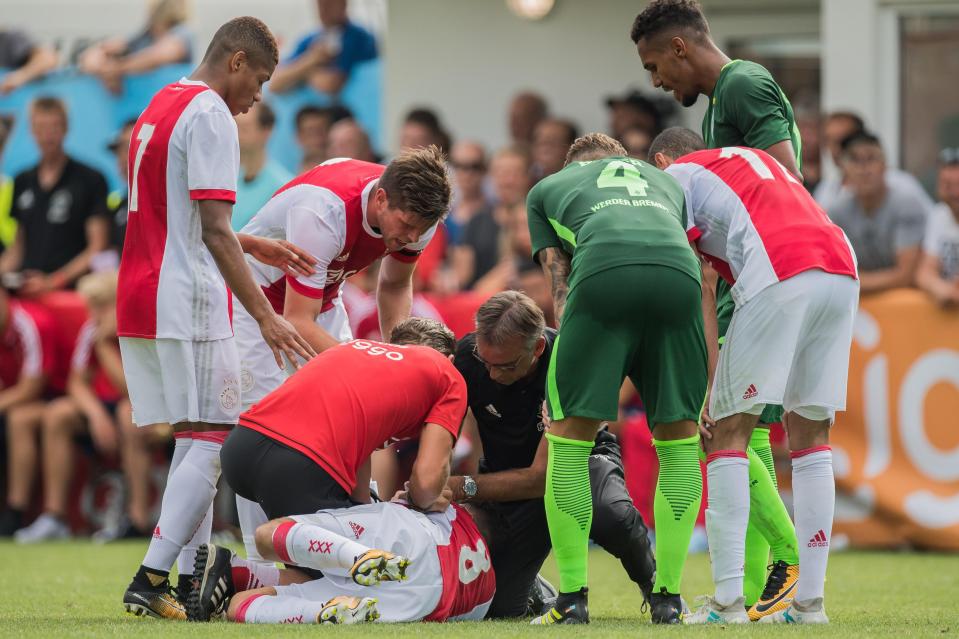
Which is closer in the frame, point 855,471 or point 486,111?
point 855,471

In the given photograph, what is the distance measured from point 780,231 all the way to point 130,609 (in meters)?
2.91

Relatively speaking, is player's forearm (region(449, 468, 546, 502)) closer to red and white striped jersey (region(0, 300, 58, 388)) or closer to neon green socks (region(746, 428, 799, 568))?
neon green socks (region(746, 428, 799, 568))

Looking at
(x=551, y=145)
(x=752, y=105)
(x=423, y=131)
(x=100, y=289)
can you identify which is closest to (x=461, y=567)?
(x=752, y=105)

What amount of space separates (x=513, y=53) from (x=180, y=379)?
8.45 metres

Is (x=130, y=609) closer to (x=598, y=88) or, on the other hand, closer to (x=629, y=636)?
(x=629, y=636)

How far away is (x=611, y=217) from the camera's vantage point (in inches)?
215

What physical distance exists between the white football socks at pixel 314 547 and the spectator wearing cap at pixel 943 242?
5.70 metres

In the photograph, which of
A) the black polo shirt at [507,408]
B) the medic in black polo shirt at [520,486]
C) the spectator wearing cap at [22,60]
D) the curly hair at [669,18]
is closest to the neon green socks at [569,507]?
the medic in black polo shirt at [520,486]

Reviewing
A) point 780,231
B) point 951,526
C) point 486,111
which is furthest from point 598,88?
point 780,231

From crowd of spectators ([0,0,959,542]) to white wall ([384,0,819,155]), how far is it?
552 millimetres

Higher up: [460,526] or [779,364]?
[779,364]

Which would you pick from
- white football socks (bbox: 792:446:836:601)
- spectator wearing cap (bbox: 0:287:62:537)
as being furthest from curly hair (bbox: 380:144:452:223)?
spectator wearing cap (bbox: 0:287:62:537)

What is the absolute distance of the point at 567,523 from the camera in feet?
18.1

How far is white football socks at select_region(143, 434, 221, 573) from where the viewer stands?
595cm
